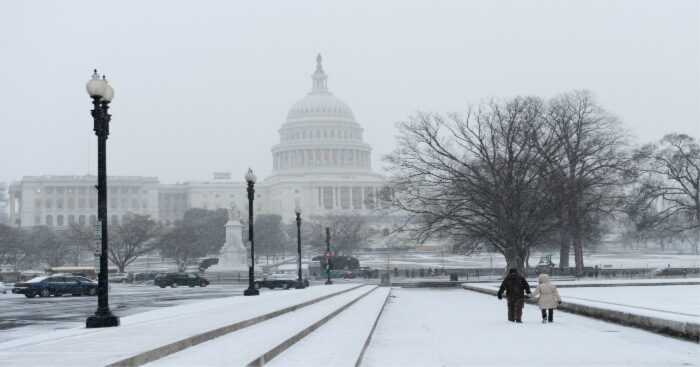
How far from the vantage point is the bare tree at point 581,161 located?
1748 inches

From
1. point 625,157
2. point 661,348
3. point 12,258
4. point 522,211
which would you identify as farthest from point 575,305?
point 12,258

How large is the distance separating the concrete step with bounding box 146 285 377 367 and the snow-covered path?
128 centimetres

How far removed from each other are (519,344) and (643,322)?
3553 millimetres

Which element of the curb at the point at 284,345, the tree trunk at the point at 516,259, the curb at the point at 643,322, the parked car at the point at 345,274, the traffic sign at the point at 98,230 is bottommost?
the parked car at the point at 345,274

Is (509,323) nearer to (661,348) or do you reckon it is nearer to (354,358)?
(661,348)

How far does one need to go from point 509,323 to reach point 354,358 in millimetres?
8766

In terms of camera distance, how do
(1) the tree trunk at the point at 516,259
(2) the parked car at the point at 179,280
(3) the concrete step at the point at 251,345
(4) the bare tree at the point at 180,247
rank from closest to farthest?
(3) the concrete step at the point at 251,345 → (1) the tree trunk at the point at 516,259 → (2) the parked car at the point at 179,280 → (4) the bare tree at the point at 180,247

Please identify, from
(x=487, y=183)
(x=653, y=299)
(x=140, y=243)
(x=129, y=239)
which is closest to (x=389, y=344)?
(x=653, y=299)

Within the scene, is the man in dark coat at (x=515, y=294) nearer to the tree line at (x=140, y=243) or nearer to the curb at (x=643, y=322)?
the curb at (x=643, y=322)

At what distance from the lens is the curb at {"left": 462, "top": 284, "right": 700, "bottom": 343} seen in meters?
14.6

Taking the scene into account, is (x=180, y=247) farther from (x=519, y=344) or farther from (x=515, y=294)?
(x=519, y=344)

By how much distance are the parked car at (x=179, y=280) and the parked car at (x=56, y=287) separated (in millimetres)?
14136

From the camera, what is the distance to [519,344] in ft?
48.0

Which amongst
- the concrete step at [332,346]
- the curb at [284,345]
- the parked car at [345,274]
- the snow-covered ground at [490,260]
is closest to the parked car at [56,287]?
the curb at [284,345]
